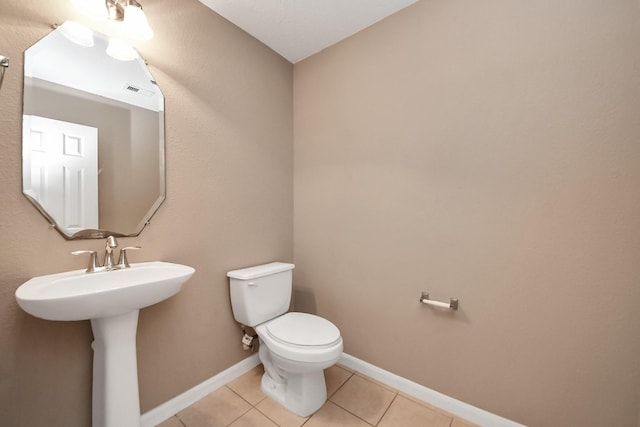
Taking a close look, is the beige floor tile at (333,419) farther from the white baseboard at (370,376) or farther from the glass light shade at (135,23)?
the glass light shade at (135,23)

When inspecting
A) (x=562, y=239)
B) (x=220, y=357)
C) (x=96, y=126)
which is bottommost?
(x=220, y=357)

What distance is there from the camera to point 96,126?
42.1 inches

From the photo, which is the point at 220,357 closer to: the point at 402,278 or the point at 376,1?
the point at 402,278

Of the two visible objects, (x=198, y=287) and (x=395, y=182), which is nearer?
(x=198, y=287)

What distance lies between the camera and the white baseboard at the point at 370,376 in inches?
46.8

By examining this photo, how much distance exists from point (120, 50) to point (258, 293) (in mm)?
1447

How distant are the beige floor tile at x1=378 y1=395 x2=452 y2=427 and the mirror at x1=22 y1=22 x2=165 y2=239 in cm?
164

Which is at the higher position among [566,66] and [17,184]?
[566,66]

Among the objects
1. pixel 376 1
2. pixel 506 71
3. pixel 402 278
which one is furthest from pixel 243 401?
pixel 376 1

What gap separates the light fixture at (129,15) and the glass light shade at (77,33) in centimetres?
12

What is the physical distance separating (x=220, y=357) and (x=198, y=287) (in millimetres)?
498

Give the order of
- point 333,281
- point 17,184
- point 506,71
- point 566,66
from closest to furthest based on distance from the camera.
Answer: point 17,184 → point 566,66 → point 506,71 → point 333,281

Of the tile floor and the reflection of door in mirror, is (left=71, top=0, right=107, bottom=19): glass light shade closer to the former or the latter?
the reflection of door in mirror

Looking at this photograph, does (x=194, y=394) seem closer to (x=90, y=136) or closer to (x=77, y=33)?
(x=90, y=136)
